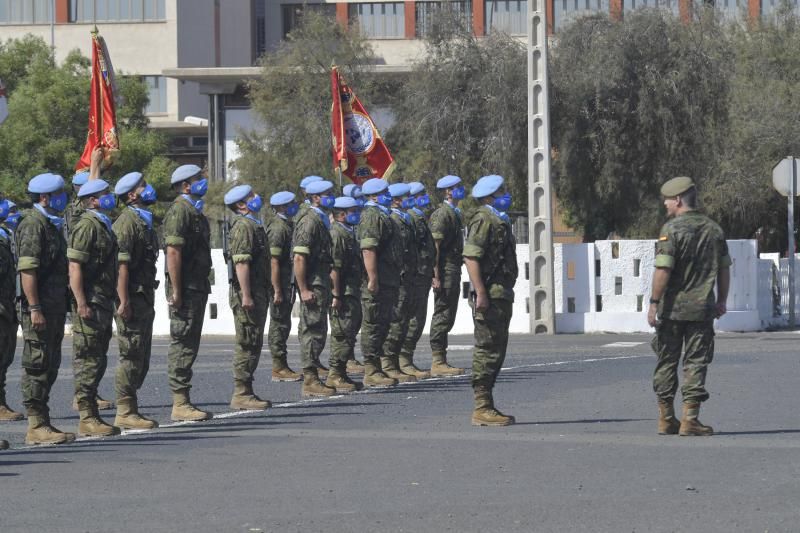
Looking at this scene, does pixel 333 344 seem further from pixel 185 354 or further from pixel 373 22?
pixel 373 22

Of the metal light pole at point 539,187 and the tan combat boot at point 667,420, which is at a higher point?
the metal light pole at point 539,187

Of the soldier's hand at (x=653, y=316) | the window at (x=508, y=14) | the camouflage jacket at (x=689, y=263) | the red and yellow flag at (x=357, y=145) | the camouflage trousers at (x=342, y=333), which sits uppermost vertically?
the window at (x=508, y=14)

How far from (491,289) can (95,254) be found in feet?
9.53

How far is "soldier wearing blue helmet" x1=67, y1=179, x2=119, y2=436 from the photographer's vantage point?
41.5 feet

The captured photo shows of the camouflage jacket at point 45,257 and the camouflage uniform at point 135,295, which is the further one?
the camouflage uniform at point 135,295

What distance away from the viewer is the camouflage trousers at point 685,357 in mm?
12297

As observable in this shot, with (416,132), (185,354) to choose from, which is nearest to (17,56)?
(416,132)

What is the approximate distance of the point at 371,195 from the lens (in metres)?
17.7

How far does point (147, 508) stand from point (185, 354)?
5015 mm

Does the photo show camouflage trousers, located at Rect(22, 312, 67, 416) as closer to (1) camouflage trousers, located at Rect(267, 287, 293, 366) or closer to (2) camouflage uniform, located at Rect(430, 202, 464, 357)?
(1) camouflage trousers, located at Rect(267, 287, 293, 366)

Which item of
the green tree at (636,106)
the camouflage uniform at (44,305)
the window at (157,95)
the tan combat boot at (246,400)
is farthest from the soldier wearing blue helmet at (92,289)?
the window at (157,95)

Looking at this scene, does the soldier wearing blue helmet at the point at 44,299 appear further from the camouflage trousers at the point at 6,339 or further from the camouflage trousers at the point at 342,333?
the camouflage trousers at the point at 342,333

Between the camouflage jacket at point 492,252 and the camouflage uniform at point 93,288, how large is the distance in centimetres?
263

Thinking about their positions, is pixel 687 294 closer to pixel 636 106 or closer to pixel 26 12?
pixel 636 106
